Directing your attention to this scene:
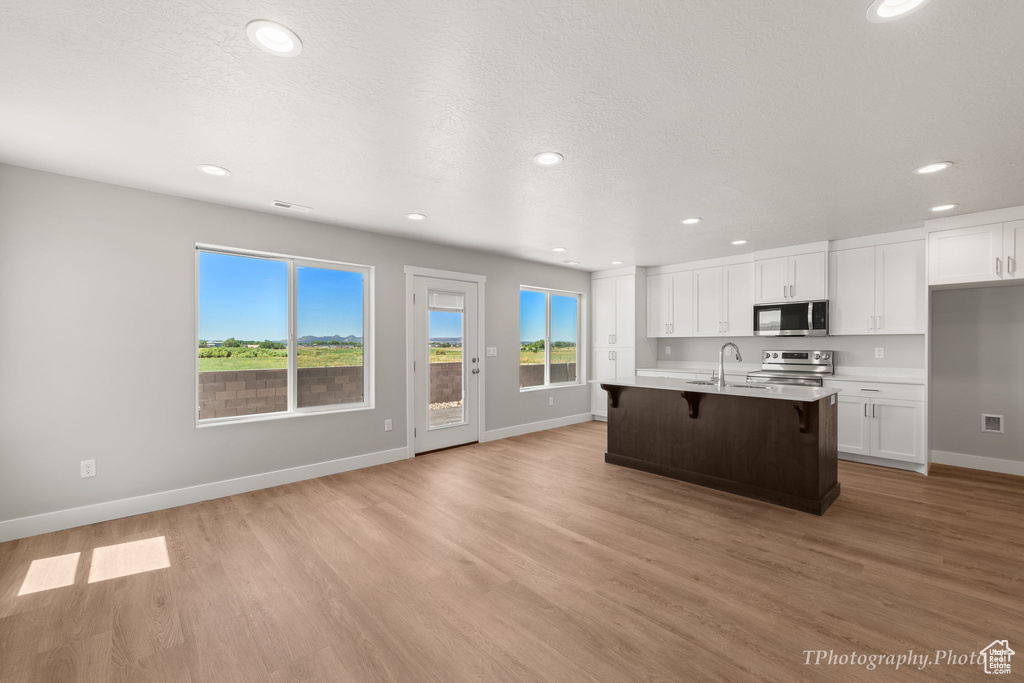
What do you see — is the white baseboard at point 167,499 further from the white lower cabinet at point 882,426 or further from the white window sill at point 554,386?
the white lower cabinet at point 882,426

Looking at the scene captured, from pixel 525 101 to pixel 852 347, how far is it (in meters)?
5.18

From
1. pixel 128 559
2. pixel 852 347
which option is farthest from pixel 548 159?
pixel 852 347

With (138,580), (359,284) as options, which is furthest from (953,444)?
(138,580)

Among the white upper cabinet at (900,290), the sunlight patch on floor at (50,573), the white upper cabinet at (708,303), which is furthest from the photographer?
the white upper cabinet at (708,303)

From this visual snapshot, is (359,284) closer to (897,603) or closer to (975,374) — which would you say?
(897,603)

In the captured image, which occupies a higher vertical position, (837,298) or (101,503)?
(837,298)

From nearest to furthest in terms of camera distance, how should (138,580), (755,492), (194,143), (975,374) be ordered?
1. (138,580)
2. (194,143)
3. (755,492)
4. (975,374)

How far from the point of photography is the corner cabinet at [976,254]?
12.2ft

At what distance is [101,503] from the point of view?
3.12 meters

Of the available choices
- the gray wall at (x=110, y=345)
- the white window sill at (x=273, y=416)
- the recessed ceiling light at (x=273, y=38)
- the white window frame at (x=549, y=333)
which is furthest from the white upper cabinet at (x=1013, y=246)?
the white window sill at (x=273, y=416)

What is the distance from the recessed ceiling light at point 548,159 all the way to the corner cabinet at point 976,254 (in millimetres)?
4025

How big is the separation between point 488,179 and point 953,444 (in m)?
5.53

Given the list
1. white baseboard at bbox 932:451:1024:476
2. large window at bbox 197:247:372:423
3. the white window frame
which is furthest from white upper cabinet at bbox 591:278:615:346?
white baseboard at bbox 932:451:1024:476

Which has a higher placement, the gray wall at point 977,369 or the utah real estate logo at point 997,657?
the gray wall at point 977,369
